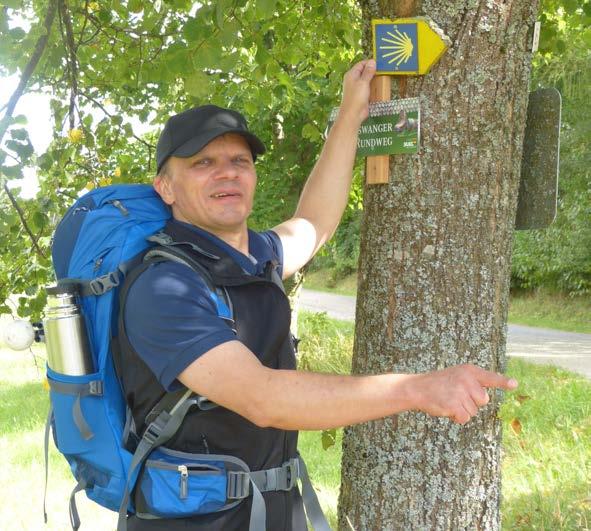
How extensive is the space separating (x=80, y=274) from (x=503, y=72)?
1.41m

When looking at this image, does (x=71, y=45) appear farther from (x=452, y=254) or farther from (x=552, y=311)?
(x=552, y=311)

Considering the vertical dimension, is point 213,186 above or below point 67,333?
above

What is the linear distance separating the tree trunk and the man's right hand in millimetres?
763

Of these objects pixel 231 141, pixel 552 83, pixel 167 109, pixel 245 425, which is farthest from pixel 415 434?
pixel 552 83

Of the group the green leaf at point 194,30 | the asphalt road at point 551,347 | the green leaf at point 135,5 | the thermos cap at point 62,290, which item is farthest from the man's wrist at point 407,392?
the asphalt road at point 551,347

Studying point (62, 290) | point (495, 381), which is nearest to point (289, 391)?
point (495, 381)

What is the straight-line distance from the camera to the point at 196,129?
2242 mm

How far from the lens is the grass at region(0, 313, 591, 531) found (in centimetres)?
439

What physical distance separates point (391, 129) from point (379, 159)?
0.10 meters

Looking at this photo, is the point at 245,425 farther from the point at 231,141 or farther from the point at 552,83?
the point at 552,83

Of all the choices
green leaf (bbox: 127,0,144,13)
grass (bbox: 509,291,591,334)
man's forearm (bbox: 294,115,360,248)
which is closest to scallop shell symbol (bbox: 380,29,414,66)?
man's forearm (bbox: 294,115,360,248)

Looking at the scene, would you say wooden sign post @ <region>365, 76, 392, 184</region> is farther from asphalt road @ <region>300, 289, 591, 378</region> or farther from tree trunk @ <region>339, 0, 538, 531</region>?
asphalt road @ <region>300, 289, 591, 378</region>

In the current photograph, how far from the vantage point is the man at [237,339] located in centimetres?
176

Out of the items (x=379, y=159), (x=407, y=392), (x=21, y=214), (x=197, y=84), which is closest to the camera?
(x=407, y=392)
